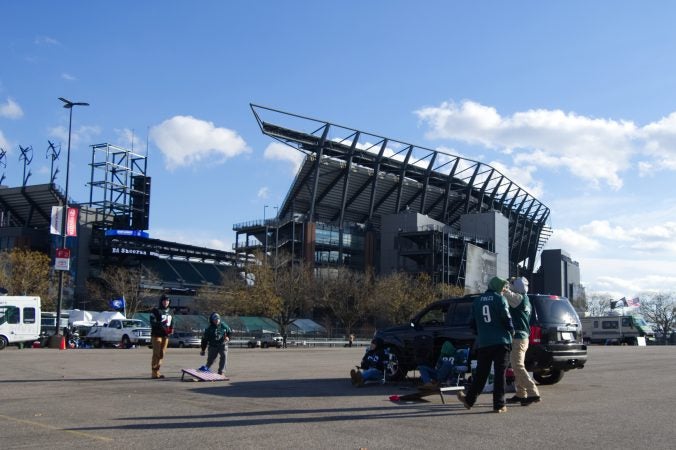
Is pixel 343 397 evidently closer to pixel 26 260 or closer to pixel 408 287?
pixel 26 260

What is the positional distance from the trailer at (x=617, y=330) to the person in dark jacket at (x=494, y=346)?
199 feet

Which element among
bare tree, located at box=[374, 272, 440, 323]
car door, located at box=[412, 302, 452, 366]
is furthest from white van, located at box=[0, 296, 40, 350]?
bare tree, located at box=[374, 272, 440, 323]

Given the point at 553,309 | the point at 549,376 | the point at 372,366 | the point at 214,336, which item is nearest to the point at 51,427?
the point at 214,336

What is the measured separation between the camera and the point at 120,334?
43438 millimetres

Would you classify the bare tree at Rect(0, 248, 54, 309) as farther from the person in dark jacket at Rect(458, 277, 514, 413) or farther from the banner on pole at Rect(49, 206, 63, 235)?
the person in dark jacket at Rect(458, 277, 514, 413)

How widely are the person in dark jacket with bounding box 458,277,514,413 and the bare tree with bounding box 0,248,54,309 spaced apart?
57.8m

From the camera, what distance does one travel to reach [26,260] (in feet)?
206

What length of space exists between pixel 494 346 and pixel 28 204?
103285mm

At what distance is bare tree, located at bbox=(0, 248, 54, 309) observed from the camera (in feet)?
200

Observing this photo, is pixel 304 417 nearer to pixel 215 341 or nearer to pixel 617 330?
pixel 215 341

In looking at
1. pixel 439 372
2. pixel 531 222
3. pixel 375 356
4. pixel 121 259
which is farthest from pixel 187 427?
pixel 531 222

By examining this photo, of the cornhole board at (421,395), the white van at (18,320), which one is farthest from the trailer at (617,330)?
the cornhole board at (421,395)

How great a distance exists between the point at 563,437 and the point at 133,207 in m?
93.7

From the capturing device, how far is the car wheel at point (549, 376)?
14203 mm
